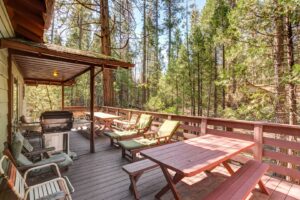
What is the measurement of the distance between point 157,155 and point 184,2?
1852 cm

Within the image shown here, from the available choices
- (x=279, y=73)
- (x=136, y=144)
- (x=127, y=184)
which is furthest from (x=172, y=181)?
(x=279, y=73)

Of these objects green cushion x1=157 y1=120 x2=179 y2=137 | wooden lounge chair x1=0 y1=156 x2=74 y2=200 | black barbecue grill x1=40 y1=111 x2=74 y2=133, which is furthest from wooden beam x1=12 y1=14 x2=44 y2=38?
green cushion x1=157 y1=120 x2=179 y2=137

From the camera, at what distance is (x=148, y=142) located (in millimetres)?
4477

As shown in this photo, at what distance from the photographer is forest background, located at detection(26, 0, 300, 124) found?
5371mm

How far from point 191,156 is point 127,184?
140cm

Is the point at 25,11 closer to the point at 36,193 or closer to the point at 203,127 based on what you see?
the point at 36,193

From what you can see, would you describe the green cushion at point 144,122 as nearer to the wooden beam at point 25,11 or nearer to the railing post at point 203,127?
the railing post at point 203,127

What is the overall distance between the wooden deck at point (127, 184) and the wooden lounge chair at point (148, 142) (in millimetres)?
323

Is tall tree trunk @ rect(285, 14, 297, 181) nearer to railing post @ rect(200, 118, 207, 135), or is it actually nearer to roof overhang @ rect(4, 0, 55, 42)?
railing post @ rect(200, 118, 207, 135)

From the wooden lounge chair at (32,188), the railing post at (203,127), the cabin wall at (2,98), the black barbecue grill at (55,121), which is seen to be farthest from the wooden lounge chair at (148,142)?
the cabin wall at (2,98)

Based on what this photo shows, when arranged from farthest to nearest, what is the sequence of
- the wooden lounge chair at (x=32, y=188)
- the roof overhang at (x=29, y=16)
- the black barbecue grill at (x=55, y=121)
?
the black barbecue grill at (x=55, y=121)
the roof overhang at (x=29, y=16)
the wooden lounge chair at (x=32, y=188)

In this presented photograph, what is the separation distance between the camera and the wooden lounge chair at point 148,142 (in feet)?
13.5

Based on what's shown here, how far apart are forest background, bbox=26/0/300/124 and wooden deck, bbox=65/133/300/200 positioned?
2793mm

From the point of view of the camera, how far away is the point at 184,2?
689 inches
